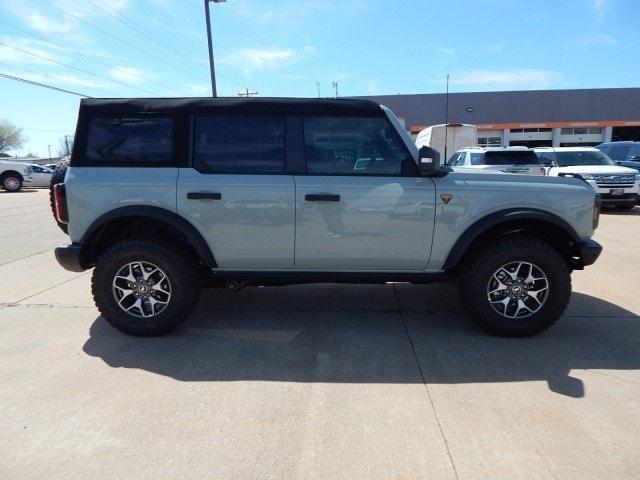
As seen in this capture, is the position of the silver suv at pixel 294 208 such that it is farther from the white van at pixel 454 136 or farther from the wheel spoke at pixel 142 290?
the white van at pixel 454 136

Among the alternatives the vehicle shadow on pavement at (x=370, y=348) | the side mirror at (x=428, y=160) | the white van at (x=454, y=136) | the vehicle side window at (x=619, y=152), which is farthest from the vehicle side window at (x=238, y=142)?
the white van at (x=454, y=136)

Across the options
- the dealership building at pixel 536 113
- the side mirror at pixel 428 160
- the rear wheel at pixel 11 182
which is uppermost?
the dealership building at pixel 536 113

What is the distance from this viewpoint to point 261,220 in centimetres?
373

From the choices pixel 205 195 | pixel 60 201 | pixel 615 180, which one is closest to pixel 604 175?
pixel 615 180

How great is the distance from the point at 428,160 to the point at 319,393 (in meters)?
1.97

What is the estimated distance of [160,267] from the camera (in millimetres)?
3822

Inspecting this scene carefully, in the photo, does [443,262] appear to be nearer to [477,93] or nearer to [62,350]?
[62,350]

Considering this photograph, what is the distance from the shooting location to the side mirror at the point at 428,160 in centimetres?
359

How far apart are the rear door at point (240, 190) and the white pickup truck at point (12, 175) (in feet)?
72.7

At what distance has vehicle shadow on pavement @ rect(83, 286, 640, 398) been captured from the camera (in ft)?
10.8

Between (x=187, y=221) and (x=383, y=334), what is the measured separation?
1.96 m

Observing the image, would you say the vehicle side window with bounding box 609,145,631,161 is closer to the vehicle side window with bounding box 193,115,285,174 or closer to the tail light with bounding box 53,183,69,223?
the vehicle side window with bounding box 193,115,285,174

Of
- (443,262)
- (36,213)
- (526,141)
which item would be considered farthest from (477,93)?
(443,262)

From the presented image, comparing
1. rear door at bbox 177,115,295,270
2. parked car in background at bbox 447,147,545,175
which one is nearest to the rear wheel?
parked car in background at bbox 447,147,545,175
